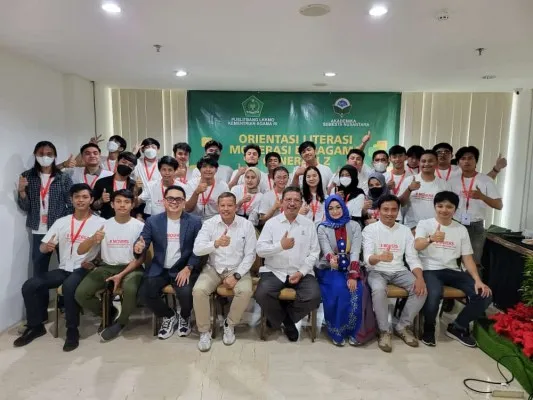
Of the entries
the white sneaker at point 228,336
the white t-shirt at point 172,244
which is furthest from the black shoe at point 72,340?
the white sneaker at point 228,336

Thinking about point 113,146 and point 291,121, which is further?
point 291,121

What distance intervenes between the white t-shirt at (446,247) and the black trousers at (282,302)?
1.03m

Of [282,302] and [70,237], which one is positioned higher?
[70,237]

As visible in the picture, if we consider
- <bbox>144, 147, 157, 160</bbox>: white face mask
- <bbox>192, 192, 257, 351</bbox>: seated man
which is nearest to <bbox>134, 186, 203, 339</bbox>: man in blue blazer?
<bbox>192, 192, 257, 351</bbox>: seated man

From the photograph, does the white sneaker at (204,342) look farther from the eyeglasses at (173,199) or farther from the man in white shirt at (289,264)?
the eyeglasses at (173,199)

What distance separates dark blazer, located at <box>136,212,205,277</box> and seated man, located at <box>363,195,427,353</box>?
1495 millimetres

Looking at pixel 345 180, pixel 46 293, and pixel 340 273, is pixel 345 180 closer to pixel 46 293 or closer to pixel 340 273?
pixel 340 273

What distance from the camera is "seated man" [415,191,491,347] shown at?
3201mm

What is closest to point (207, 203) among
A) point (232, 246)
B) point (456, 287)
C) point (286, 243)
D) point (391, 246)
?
point (232, 246)

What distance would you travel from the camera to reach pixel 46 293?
3309mm

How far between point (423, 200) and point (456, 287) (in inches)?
35.2

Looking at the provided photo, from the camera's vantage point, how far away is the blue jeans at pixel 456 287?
3188 mm

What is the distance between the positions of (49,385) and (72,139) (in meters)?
2.99

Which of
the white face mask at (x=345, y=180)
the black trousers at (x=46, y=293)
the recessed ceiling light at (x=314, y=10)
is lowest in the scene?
the black trousers at (x=46, y=293)
